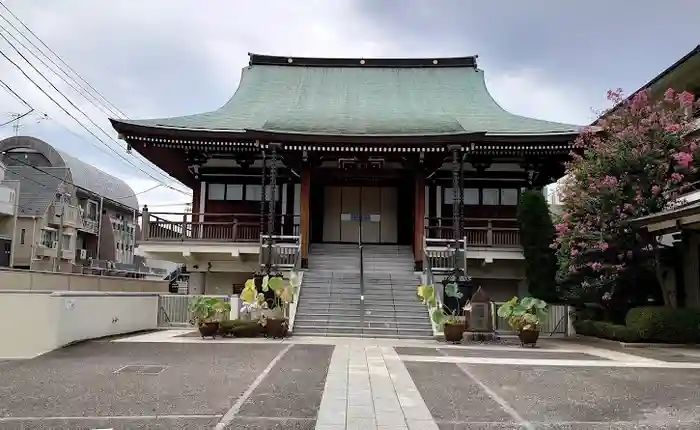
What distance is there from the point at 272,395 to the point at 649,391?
15.4ft

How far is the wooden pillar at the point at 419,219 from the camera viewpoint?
17.7 meters

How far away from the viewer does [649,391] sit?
7207 millimetres

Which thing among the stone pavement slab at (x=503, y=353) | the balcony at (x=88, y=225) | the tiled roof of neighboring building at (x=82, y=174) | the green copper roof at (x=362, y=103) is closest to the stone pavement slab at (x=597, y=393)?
the stone pavement slab at (x=503, y=353)

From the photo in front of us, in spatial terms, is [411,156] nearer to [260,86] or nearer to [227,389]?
[260,86]

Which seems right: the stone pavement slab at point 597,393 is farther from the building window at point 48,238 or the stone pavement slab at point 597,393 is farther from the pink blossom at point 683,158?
the building window at point 48,238

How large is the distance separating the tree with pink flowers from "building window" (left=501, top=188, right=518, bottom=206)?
5.78 metres

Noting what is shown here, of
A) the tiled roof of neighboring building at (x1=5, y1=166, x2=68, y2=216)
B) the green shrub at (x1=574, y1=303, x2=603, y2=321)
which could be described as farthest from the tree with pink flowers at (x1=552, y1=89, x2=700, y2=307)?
the tiled roof of neighboring building at (x1=5, y1=166, x2=68, y2=216)

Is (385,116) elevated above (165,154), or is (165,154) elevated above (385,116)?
(385,116)

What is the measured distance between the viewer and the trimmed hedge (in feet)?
42.4

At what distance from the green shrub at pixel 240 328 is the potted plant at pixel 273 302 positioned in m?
0.23

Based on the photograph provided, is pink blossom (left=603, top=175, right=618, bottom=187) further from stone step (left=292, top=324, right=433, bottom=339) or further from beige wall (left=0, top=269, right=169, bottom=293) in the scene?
beige wall (left=0, top=269, right=169, bottom=293)

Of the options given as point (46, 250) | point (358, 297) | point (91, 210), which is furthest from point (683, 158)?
point (91, 210)

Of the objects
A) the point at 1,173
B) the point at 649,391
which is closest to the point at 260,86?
the point at 1,173

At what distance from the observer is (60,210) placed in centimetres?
3703
